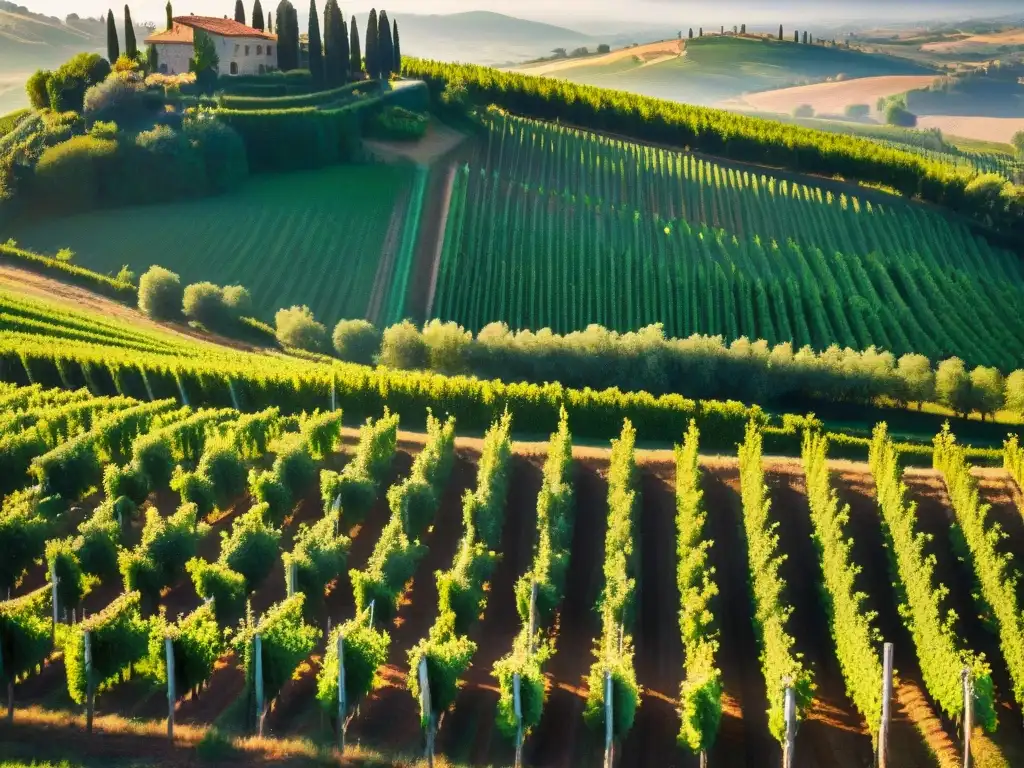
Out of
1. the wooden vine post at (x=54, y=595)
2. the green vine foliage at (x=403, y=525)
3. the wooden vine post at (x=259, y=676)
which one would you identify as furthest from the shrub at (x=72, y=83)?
the wooden vine post at (x=259, y=676)

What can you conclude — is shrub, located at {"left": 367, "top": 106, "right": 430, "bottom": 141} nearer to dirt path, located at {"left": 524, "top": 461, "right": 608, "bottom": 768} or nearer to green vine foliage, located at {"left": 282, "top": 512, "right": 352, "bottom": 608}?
dirt path, located at {"left": 524, "top": 461, "right": 608, "bottom": 768}

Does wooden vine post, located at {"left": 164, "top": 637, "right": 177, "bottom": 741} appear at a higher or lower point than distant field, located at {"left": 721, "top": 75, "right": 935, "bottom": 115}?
lower

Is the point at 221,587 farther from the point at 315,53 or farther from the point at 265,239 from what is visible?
the point at 315,53

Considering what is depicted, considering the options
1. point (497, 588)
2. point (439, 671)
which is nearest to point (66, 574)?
point (439, 671)

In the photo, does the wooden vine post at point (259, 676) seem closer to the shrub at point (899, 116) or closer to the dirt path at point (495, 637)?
the dirt path at point (495, 637)

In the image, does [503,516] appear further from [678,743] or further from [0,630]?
[0,630]

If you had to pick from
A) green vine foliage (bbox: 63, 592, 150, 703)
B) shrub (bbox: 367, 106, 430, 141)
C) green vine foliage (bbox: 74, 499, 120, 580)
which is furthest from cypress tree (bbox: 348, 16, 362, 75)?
green vine foliage (bbox: 63, 592, 150, 703)

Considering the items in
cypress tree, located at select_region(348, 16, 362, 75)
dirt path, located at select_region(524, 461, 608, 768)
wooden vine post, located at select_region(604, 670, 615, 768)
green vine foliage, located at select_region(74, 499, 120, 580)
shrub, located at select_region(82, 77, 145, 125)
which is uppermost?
cypress tree, located at select_region(348, 16, 362, 75)
